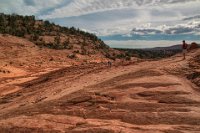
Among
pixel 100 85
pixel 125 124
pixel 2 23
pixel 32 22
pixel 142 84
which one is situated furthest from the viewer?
pixel 32 22

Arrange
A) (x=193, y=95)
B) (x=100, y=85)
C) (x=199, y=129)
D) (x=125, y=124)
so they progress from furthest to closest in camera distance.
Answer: (x=100, y=85)
(x=193, y=95)
(x=125, y=124)
(x=199, y=129)

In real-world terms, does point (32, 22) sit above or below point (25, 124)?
above

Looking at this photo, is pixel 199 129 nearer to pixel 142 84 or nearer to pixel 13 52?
pixel 142 84

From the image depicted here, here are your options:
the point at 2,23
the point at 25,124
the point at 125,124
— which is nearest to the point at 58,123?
the point at 25,124

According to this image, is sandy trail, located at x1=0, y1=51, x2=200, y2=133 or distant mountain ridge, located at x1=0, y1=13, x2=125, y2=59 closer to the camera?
sandy trail, located at x1=0, y1=51, x2=200, y2=133

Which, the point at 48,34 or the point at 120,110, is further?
the point at 48,34

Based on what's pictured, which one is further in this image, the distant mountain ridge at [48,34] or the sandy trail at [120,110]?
the distant mountain ridge at [48,34]

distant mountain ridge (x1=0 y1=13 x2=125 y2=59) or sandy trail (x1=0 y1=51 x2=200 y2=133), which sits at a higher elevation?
distant mountain ridge (x1=0 y1=13 x2=125 y2=59)

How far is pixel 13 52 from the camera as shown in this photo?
37.1 meters

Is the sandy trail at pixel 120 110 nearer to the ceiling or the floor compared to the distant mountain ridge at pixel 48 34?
nearer to the floor

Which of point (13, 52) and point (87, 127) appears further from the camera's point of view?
point (13, 52)

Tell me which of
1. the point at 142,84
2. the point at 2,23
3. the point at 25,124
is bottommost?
the point at 25,124

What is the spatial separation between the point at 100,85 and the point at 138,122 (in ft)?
11.2

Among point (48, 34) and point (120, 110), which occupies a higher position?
point (48, 34)
